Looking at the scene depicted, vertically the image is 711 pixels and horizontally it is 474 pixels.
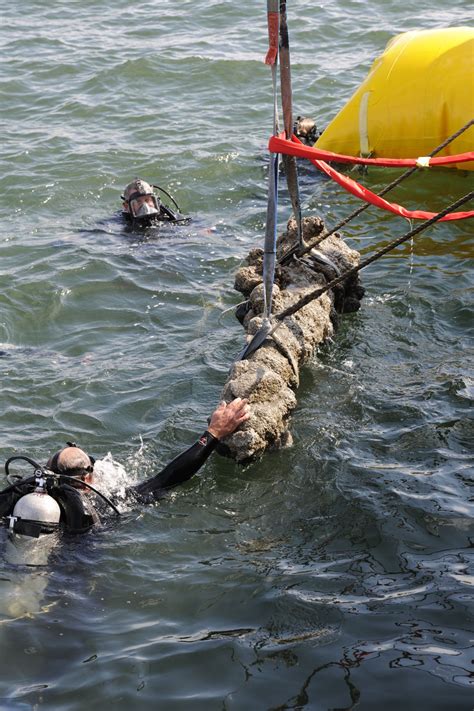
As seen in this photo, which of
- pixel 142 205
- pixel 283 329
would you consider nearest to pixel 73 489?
pixel 283 329

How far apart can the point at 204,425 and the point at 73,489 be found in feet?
5.30

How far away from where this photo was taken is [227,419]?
5629 millimetres

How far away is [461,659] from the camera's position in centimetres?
437

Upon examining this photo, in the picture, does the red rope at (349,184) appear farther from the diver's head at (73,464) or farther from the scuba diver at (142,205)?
the scuba diver at (142,205)

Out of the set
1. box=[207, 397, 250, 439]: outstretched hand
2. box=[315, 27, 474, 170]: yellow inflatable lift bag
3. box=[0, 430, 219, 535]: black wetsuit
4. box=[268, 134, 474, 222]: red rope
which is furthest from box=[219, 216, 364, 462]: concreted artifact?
box=[315, 27, 474, 170]: yellow inflatable lift bag

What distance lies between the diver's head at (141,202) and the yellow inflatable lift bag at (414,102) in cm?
215

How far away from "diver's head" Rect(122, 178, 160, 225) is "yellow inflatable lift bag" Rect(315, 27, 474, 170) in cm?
215

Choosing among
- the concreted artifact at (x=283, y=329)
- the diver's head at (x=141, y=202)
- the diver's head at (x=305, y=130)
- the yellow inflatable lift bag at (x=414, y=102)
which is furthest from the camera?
the diver's head at (x=305, y=130)

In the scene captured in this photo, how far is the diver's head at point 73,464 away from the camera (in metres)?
5.49

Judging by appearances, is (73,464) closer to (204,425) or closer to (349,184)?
(204,425)

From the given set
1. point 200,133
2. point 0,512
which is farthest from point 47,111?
point 0,512

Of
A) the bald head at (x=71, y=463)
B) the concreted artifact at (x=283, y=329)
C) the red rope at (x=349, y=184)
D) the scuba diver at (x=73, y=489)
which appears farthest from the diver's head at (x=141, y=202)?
the bald head at (x=71, y=463)

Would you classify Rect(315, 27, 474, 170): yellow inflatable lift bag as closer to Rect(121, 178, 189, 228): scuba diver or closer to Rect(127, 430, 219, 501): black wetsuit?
Rect(121, 178, 189, 228): scuba diver

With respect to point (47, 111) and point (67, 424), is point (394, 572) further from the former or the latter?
point (47, 111)
